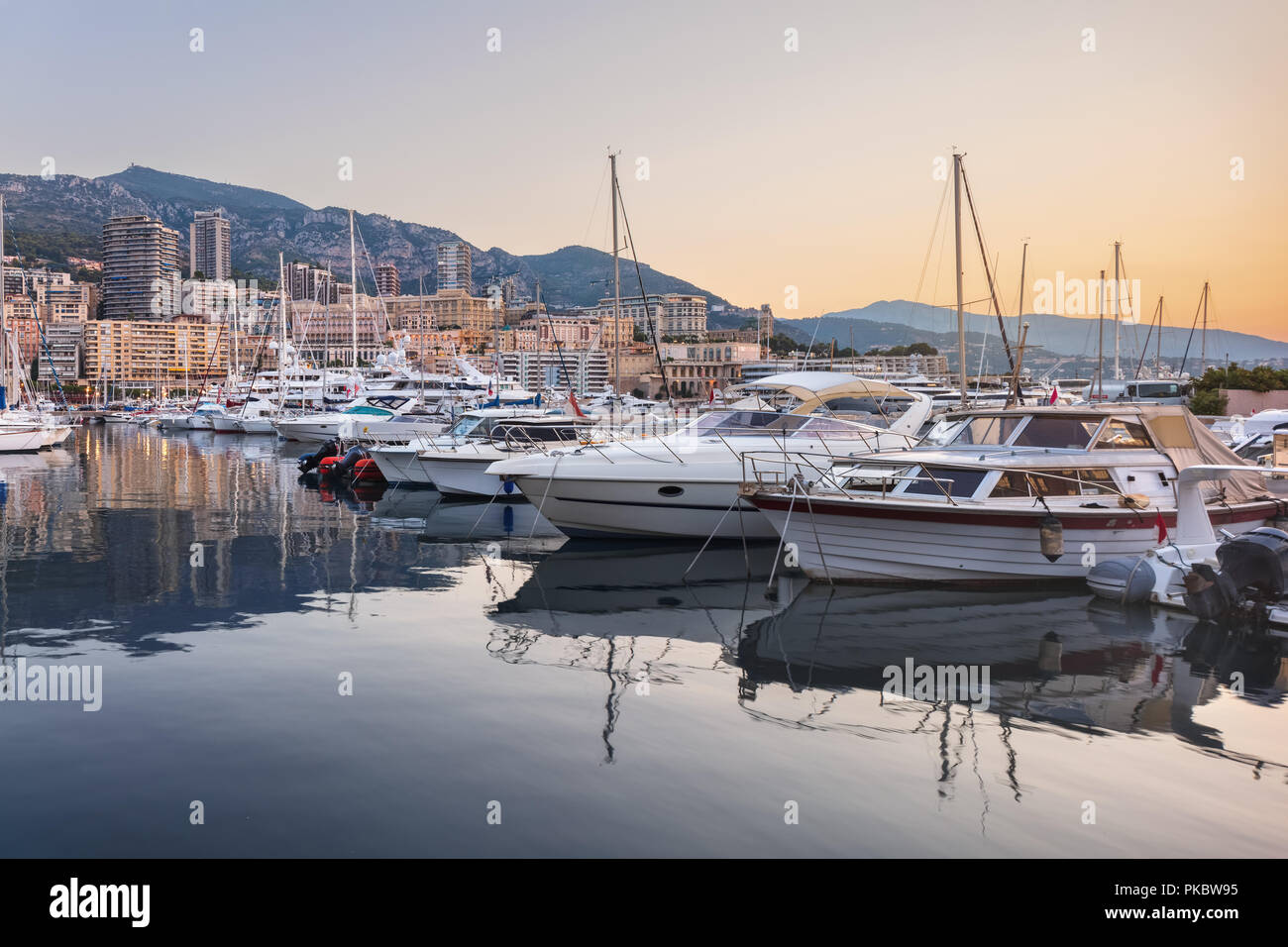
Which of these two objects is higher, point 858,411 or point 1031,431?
point 858,411

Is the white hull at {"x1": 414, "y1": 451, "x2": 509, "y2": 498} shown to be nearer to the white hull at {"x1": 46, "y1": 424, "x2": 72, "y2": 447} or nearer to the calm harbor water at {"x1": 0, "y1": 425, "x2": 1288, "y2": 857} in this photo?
the calm harbor water at {"x1": 0, "y1": 425, "x2": 1288, "y2": 857}

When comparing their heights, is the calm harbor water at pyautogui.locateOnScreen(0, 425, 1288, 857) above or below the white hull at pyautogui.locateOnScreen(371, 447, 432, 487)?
below

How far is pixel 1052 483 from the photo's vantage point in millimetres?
13203

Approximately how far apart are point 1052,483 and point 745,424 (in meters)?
6.50

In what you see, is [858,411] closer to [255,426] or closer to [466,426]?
[466,426]

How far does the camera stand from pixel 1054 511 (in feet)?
41.8

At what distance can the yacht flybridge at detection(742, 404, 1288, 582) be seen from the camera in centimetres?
1282

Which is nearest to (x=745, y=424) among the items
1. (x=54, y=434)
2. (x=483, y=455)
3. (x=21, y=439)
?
(x=483, y=455)

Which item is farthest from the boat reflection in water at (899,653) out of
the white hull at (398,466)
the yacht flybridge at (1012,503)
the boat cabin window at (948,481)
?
the white hull at (398,466)

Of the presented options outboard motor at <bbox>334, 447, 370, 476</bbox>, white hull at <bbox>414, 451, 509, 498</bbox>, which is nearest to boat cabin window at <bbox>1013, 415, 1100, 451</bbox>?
white hull at <bbox>414, 451, 509, 498</bbox>

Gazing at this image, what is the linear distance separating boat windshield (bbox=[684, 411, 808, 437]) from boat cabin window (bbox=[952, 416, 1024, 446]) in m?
3.77

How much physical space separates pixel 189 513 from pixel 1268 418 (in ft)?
89.5
